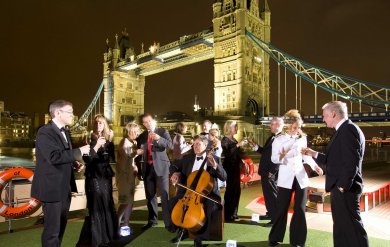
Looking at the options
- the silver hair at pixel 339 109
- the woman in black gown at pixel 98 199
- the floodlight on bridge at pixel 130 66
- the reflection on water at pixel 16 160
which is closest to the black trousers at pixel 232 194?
the woman in black gown at pixel 98 199

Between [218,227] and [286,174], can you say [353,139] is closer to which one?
[286,174]

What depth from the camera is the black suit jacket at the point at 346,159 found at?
3514 mm

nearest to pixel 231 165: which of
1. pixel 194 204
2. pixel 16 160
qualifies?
pixel 194 204

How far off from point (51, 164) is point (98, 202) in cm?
124

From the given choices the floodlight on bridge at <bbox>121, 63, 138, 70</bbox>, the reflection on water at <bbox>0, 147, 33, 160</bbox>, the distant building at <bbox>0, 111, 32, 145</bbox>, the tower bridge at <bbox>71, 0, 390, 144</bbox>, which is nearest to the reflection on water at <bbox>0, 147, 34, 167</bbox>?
the reflection on water at <bbox>0, 147, 33, 160</bbox>

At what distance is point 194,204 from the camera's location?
3986mm

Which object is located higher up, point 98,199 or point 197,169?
point 197,169

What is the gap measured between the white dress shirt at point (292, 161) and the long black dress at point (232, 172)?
1.60 m

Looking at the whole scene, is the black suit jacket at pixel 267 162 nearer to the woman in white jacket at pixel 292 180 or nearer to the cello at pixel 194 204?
the woman in white jacket at pixel 292 180

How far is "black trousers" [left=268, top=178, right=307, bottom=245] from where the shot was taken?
14.8ft

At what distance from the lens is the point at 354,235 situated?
359 centimetres

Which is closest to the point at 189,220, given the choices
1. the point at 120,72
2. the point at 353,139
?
Result: the point at 353,139

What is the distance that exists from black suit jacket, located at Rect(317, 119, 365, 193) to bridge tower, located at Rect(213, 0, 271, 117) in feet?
98.5

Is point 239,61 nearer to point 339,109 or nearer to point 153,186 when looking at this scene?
point 153,186
